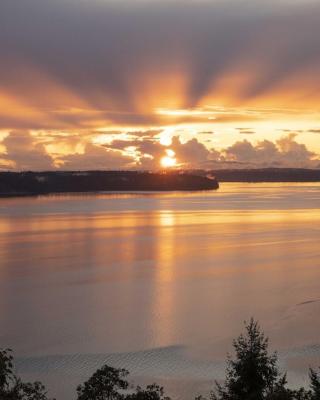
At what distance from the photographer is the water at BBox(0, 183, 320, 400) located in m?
10.1

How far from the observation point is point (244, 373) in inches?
246

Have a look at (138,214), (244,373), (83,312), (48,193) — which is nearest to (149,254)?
(83,312)

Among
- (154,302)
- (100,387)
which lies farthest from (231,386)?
(154,302)

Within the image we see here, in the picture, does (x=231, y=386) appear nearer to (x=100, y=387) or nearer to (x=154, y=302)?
(x=100, y=387)

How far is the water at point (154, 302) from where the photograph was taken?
33.1 ft

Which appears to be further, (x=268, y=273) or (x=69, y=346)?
(x=268, y=273)

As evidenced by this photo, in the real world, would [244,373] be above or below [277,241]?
below

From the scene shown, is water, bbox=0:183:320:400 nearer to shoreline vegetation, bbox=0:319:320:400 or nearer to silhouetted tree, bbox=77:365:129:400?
shoreline vegetation, bbox=0:319:320:400

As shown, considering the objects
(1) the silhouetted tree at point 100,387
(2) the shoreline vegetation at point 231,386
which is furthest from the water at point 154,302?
(1) the silhouetted tree at point 100,387

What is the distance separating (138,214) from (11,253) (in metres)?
23.8

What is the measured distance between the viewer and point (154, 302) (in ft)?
48.7

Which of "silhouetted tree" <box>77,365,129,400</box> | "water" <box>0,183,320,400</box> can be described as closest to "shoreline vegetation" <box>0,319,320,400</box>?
"silhouetted tree" <box>77,365,129,400</box>

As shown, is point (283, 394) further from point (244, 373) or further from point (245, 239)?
point (245, 239)

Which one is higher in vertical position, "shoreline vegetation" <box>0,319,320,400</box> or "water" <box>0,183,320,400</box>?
"water" <box>0,183,320,400</box>
